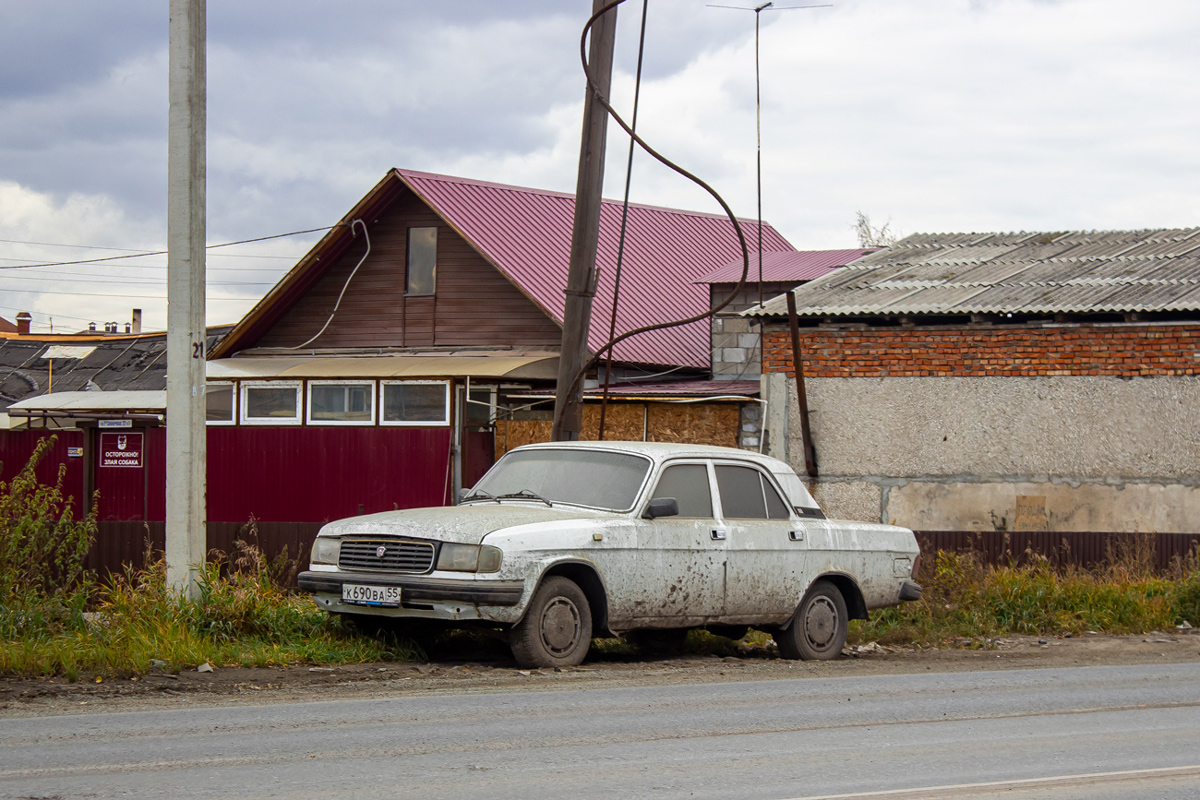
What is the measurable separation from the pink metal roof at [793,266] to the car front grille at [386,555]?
1341 cm

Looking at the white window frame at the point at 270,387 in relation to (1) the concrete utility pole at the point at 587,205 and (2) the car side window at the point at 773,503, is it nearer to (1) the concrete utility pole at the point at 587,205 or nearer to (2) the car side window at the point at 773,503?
(1) the concrete utility pole at the point at 587,205

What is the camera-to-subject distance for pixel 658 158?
11.4m

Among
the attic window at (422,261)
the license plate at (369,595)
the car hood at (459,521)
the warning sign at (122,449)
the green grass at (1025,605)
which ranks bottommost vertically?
the green grass at (1025,605)

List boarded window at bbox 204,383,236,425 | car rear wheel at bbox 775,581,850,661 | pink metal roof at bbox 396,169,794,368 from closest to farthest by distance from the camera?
1. car rear wheel at bbox 775,581,850,661
2. boarded window at bbox 204,383,236,425
3. pink metal roof at bbox 396,169,794,368

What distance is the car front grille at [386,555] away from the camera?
8.53 metres

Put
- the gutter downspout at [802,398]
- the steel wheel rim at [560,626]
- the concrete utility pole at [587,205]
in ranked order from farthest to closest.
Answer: the gutter downspout at [802,398] < the concrete utility pole at [587,205] < the steel wheel rim at [560,626]

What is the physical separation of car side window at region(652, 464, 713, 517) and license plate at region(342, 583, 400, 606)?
6.64ft

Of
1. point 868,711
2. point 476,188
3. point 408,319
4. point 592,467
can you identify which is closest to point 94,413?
point 408,319

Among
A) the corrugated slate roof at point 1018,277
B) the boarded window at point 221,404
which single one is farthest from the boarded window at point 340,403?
the corrugated slate roof at point 1018,277

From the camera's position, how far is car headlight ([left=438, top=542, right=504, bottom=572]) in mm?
8305

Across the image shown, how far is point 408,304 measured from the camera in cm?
2352

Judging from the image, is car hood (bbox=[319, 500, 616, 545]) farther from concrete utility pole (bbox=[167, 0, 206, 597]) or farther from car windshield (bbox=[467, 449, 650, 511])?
concrete utility pole (bbox=[167, 0, 206, 597])

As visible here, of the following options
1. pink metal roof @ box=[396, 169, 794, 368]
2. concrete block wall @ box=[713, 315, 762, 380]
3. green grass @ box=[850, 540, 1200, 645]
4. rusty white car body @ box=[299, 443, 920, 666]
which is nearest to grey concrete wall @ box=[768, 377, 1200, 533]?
green grass @ box=[850, 540, 1200, 645]

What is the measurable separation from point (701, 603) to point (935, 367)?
300 inches
